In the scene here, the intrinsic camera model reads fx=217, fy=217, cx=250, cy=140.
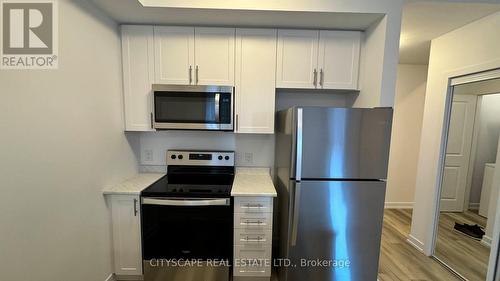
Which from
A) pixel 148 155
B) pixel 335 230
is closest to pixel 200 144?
pixel 148 155

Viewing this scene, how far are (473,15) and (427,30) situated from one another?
37 cm

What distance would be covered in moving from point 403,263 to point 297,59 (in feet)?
8.15

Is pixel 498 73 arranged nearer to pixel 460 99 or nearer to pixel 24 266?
pixel 460 99

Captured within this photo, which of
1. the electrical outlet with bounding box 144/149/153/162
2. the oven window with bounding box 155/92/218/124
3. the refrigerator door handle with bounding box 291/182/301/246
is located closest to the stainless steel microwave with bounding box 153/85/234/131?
the oven window with bounding box 155/92/218/124

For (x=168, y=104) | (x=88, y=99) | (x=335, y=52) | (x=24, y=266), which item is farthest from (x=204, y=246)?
(x=335, y=52)

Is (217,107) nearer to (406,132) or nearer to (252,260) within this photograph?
(252,260)

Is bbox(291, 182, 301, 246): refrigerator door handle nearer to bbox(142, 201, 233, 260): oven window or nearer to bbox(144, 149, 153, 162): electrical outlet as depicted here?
bbox(142, 201, 233, 260): oven window

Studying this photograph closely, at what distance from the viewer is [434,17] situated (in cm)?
204

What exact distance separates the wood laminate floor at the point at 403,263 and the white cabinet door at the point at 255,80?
1934mm

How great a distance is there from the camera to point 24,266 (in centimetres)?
Result: 119

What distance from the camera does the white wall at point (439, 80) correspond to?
200cm

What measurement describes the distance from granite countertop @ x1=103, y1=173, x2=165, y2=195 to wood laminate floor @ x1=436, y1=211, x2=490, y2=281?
3198 millimetres

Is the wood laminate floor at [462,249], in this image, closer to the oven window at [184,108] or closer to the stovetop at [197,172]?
the stovetop at [197,172]

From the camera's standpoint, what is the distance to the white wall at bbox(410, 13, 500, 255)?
200cm
